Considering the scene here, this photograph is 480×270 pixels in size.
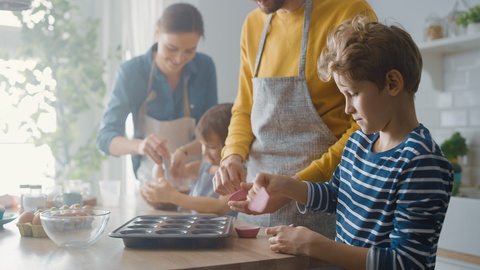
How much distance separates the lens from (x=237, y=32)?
A: 407cm

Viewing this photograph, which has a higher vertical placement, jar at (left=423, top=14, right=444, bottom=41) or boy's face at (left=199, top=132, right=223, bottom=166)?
jar at (left=423, top=14, right=444, bottom=41)

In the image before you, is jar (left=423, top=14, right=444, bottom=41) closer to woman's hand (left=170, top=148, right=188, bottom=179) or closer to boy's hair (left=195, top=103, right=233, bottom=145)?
boy's hair (left=195, top=103, right=233, bottom=145)

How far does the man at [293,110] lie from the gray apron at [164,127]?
115 cm

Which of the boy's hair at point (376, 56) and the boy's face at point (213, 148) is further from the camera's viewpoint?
the boy's face at point (213, 148)

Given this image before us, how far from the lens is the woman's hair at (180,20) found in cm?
277

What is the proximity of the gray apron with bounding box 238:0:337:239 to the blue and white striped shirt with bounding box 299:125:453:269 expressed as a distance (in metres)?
0.31

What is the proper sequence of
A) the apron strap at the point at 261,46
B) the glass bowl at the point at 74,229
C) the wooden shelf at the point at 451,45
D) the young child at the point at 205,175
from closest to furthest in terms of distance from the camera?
the glass bowl at the point at 74,229 → the apron strap at the point at 261,46 → the young child at the point at 205,175 → the wooden shelf at the point at 451,45

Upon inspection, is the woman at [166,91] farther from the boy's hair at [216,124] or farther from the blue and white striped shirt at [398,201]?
the blue and white striped shirt at [398,201]

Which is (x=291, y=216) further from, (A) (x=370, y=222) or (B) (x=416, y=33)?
(B) (x=416, y=33)

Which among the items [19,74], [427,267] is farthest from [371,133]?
[19,74]

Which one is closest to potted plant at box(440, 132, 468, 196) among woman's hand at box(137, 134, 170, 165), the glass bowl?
woman's hand at box(137, 134, 170, 165)

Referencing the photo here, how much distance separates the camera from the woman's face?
9.16ft

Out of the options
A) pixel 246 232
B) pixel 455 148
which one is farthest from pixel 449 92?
pixel 246 232

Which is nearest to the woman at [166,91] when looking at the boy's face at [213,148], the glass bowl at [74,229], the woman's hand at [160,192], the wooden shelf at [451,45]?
the boy's face at [213,148]
